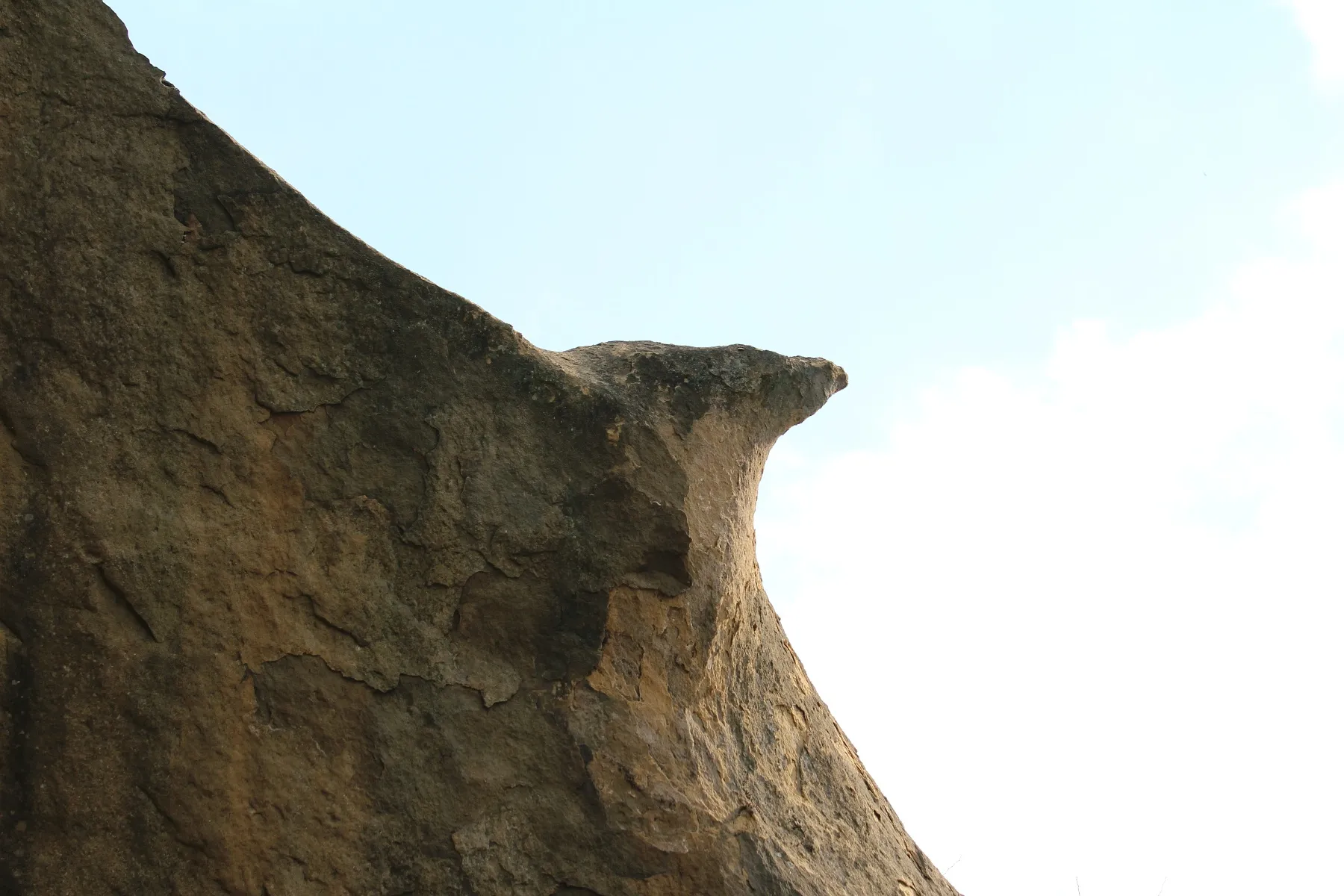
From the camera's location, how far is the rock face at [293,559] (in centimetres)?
242

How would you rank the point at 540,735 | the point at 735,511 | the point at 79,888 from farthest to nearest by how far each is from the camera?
the point at 735,511 < the point at 540,735 < the point at 79,888

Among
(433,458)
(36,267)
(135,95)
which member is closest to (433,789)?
(433,458)

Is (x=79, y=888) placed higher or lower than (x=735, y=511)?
lower

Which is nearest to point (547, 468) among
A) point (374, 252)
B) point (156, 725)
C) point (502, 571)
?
point (502, 571)

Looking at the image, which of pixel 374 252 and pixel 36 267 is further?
pixel 374 252

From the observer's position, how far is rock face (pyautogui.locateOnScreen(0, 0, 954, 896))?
2418mm

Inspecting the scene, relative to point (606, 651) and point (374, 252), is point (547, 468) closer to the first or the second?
point (606, 651)

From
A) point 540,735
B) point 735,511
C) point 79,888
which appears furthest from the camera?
point 735,511

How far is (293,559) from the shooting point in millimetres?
2531

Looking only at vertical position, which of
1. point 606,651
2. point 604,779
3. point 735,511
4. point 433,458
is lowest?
point 604,779

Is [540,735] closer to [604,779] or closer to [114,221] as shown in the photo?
[604,779]

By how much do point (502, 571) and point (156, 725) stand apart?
68 cm

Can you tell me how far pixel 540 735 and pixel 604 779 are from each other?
0.15 metres

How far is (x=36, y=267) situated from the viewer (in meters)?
2.48
